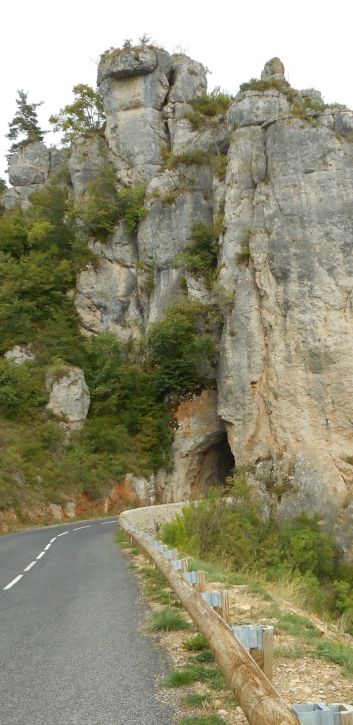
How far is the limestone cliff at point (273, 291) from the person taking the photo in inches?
1147

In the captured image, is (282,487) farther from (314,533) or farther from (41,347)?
(41,347)

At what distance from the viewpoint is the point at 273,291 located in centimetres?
3094

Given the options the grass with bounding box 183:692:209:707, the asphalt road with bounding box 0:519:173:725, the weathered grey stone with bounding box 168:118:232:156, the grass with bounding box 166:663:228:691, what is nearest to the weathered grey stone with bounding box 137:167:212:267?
the weathered grey stone with bounding box 168:118:232:156

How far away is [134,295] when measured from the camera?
134 ft

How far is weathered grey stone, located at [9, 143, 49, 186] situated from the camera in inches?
2029

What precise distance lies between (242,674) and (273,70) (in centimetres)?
3749

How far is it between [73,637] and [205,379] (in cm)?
2893

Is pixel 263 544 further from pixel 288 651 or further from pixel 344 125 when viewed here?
pixel 344 125

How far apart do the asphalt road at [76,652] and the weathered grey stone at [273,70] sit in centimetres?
3206

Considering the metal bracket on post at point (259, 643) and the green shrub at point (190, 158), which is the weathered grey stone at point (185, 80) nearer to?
the green shrub at point (190, 158)

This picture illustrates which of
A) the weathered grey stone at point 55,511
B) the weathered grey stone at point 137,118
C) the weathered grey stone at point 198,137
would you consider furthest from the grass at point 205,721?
the weathered grey stone at point 137,118

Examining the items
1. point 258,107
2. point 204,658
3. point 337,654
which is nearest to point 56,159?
point 258,107

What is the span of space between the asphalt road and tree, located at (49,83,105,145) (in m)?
42.0

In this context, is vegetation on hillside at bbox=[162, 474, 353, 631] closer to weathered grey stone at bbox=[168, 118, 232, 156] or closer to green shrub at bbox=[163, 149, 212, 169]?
green shrub at bbox=[163, 149, 212, 169]
